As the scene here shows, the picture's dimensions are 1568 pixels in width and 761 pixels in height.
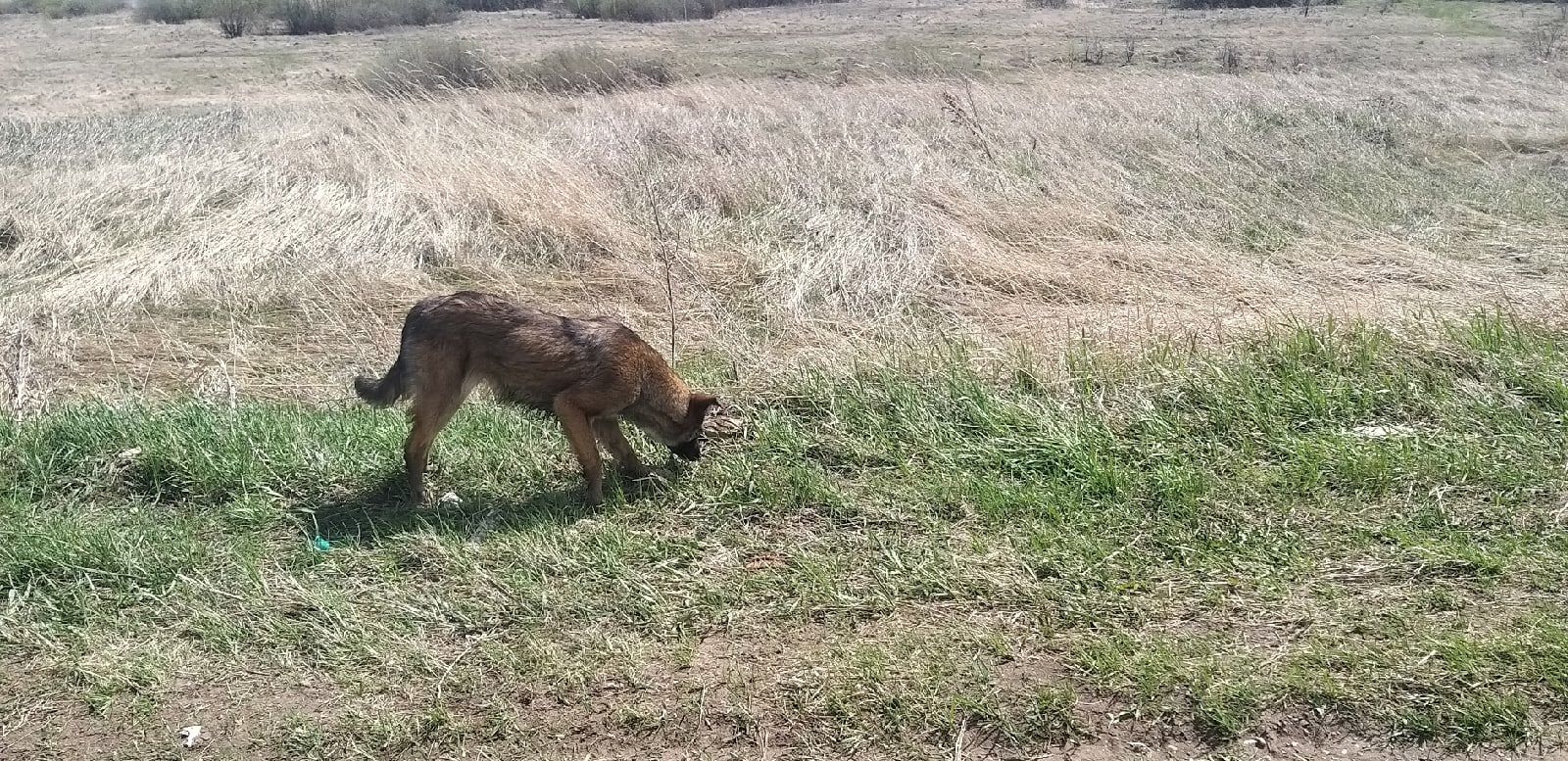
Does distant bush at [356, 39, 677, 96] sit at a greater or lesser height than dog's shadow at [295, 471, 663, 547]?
greater

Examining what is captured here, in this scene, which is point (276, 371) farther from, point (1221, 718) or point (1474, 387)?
point (1474, 387)

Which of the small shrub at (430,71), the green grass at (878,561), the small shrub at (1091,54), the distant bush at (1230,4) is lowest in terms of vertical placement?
the green grass at (878,561)

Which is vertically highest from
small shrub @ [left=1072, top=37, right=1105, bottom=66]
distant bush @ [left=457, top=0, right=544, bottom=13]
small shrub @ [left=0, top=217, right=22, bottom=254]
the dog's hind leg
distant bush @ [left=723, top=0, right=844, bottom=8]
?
distant bush @ [left=457, top=0, right=544, bottom=13]

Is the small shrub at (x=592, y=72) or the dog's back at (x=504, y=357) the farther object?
the small shrub at (x=592, y=72)

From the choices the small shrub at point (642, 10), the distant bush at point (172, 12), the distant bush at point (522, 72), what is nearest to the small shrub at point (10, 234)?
the distant bush at point (522, 72)

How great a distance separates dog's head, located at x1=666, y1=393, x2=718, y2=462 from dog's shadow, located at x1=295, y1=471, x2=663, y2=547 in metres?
0.21

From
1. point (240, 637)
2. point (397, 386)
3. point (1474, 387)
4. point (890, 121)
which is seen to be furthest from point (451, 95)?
point (1474, 387)

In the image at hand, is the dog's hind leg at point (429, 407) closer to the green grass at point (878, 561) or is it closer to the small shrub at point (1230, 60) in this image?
the green grass at point (878, 561)

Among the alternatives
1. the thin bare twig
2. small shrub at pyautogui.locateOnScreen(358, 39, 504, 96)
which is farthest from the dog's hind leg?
small shrub at pyautogui.locateOnScreen(358, 39, 504, 96)

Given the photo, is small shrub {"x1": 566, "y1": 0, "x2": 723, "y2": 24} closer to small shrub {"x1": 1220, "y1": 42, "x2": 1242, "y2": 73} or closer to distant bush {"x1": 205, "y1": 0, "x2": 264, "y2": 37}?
distant bush {"x1": 205, "y1": 0, "x2": 264, "y2": 37}

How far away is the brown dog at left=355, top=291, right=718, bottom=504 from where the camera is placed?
4.53m

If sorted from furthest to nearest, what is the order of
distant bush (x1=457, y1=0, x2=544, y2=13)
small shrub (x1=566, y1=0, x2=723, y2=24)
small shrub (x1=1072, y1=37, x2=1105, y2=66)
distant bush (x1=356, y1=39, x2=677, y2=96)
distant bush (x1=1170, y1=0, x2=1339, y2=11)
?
distant bush (x1=457, y1=0, x2=544, y2=13), small shrub (x1=566, y1=0, x2=723, y2=24), distant bush (x1=1170, y1=0, x2=1339, y2=11), small shrub (x1=1072, y1=37, x2=1105, y2=66), distant bush (x1=356, y1=39, x2=677, y2=96)

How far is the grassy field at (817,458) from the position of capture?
11.0 ft

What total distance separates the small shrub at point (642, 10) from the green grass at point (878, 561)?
30693 mm
